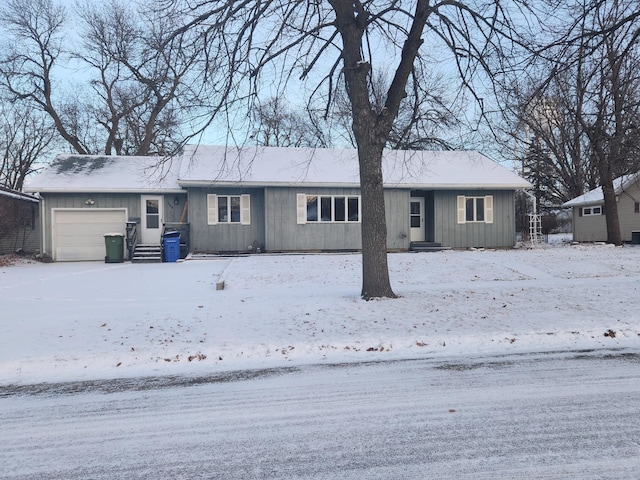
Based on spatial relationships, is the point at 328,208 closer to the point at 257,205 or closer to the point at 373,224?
the point at 257,205

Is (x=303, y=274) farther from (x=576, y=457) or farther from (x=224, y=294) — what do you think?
(x=576, y=457)

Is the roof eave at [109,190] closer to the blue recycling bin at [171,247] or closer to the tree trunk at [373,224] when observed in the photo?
the blue recycling bin at [171,247]

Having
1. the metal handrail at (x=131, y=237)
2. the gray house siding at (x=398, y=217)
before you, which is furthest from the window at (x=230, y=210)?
the gray house siding at (x=398, y=217)

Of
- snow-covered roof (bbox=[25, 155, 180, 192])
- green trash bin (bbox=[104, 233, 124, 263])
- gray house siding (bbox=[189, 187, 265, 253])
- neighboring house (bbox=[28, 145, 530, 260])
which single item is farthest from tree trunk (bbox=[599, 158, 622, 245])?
green trash bin (bbox=[104, 233, 124, 263])

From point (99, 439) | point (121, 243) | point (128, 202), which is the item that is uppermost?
point (128, 202)

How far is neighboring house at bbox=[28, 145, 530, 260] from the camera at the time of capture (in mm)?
17453

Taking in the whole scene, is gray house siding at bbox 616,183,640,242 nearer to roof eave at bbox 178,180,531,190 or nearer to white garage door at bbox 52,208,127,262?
roof eave at bbox 178,180,531,190

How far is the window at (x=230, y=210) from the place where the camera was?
17.6 metres

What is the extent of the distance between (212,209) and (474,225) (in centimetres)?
1175

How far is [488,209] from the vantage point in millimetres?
19688

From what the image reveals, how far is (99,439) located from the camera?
329cm

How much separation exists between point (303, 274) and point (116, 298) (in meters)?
4.82

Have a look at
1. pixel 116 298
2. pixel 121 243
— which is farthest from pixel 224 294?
pixel 121 243

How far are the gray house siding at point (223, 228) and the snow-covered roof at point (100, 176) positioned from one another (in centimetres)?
126
